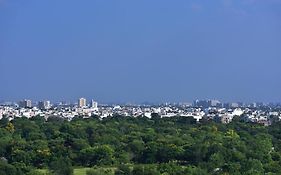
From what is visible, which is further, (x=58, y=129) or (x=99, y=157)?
(x=58, y=129)

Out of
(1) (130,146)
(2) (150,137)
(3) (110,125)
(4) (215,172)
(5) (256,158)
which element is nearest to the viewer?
(4) (215,172)

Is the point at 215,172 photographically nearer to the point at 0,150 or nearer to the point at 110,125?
the point at 0,150

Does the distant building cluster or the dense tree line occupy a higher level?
the distant building cluster

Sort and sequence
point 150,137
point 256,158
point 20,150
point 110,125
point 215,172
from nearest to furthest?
point 215,172, point 256,158, point 20,150, point 150,137, point 110,125

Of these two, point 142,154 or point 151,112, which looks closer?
point 142,154

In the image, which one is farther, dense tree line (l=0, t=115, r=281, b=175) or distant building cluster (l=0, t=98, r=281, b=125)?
distant building cluster (l=0, t=98, r=281, b=125)

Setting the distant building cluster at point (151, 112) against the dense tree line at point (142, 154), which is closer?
the dense tree line at point (142, 154)

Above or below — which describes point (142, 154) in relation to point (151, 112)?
below

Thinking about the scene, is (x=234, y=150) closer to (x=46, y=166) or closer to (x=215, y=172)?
(x=215, y=172)

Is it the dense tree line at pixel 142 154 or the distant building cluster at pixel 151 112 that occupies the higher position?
the distant building cluster at pixel 151 112

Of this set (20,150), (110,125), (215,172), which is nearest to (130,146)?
(20,150)
